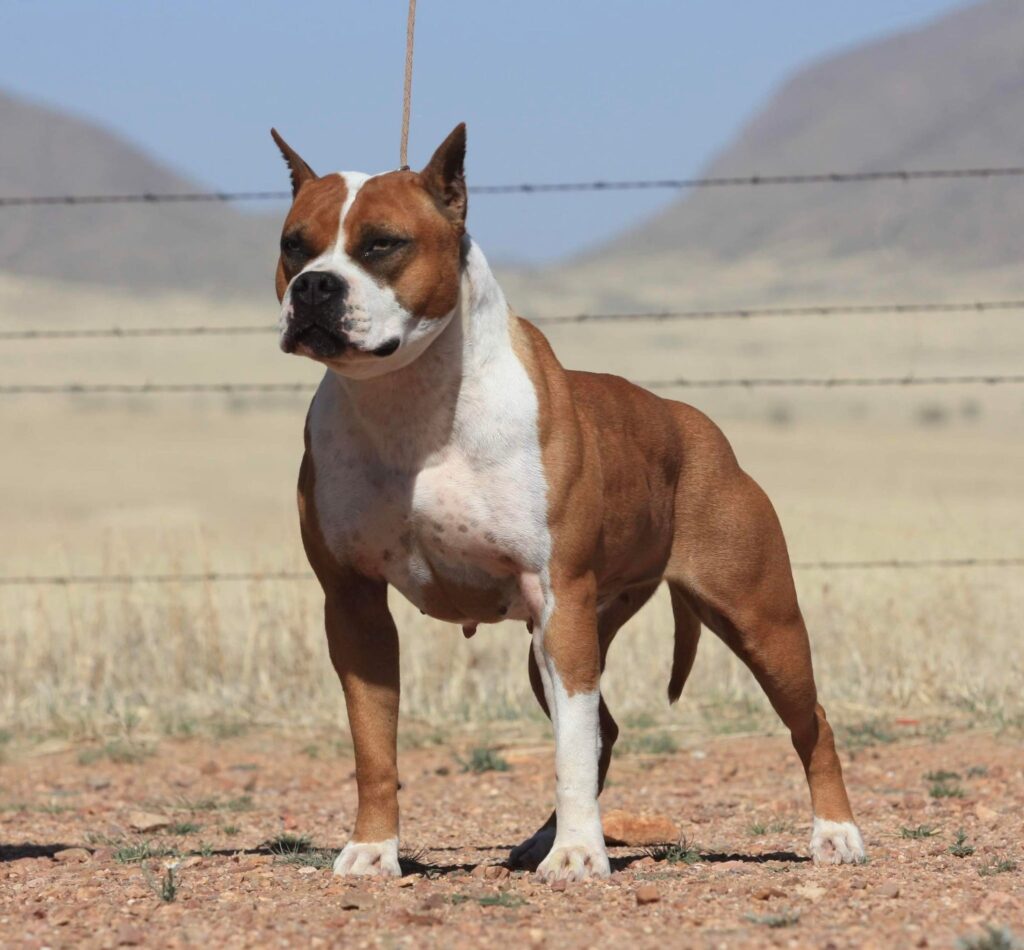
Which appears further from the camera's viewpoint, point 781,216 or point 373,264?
point 781,216

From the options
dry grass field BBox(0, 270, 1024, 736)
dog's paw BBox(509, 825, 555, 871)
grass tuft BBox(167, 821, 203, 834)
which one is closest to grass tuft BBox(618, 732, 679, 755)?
dry grass field BBox(0, 270, 1024, 736)

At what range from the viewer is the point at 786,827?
6539mm

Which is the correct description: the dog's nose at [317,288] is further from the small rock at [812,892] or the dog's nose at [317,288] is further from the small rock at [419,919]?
the small rock at [812,892]

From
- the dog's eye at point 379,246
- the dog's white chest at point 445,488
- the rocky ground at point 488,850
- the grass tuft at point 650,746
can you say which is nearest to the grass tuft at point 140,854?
the rocky ground at point 488,850

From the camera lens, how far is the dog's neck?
493 cm

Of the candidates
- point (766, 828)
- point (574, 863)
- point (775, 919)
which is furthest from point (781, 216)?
point (775, 919)

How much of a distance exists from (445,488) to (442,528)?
4.4 inches

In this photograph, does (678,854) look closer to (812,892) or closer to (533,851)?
(533,851)

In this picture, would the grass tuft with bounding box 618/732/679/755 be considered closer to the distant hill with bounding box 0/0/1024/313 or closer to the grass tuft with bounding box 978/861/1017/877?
the grass tuft with bounding box 978/861/1017/877

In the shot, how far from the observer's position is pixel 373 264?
4.68 metres

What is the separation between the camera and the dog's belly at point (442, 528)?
16.0 ft

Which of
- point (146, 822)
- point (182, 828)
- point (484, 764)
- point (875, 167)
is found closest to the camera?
point (182, 828)

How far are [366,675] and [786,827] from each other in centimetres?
210

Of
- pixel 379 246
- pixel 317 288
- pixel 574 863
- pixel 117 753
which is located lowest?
pixel 117 753
